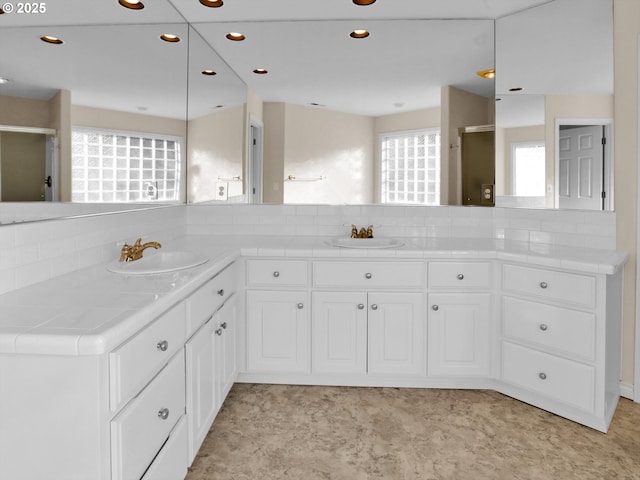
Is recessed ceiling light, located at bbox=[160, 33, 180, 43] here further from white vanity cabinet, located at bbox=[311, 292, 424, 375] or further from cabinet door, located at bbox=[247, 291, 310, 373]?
white vanity cabinet, located at bbox=[311, 292, 424, 375]

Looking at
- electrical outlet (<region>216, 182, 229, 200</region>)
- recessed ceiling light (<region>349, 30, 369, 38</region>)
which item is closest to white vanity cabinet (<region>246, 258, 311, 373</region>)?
electrical outlet (<region>216, 182, 229, 200</region>)

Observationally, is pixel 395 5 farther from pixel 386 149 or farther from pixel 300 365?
pixel 300 365

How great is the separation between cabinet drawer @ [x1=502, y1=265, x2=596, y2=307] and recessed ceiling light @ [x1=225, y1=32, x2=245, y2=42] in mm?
→ 2228

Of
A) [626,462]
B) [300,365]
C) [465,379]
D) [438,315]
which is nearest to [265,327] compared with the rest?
[300,365]

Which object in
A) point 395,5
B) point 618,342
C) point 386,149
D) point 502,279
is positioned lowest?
point 618,342

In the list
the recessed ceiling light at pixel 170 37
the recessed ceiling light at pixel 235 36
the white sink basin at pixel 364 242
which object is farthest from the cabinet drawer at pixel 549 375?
the recessed ceiling light at pixel 170 37

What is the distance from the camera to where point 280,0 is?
276 cm

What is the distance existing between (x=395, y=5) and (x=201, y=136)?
1.50 metres

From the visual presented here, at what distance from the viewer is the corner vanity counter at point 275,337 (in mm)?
1127

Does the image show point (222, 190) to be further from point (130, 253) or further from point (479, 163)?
point (479, 163)

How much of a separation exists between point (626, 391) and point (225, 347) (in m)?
2.24

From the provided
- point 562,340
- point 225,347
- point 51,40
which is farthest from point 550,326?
point 51,40

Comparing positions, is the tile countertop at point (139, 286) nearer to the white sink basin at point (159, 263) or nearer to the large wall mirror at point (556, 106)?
the white sink basin at point (159, 263)

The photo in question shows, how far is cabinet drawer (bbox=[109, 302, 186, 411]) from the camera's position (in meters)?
1.17
